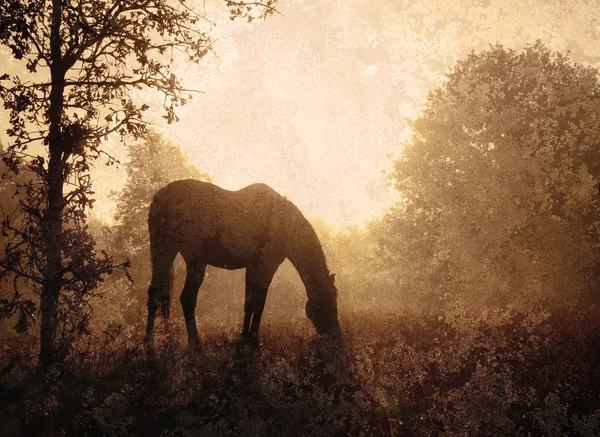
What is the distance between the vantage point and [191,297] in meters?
10.7

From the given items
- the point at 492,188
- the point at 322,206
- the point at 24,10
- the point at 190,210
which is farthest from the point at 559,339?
the point at 322,206

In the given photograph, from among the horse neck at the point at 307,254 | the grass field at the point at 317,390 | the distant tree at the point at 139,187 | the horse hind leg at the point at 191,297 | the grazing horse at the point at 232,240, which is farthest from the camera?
the distant tree at the point at 139,187

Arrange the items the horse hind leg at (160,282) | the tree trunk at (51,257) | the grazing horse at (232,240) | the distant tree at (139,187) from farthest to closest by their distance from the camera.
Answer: the distant tree at (139,187), the grazing horse at (232,240), the horse hind leg at (160,282), the tree trunk at (51,257)

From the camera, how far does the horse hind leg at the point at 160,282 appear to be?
10102 millimetres

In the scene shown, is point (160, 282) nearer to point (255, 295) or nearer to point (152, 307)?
point (152, 307)

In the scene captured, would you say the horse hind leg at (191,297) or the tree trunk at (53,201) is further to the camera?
the horse hind leg at (191,297)

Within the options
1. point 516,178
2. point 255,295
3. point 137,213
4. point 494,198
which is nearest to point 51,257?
point 255,295

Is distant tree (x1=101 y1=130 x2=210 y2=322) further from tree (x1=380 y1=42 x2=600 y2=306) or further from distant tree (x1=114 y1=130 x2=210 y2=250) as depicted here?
tree (x1=380 y1=42 x2=600 y2=306)

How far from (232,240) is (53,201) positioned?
173 inches

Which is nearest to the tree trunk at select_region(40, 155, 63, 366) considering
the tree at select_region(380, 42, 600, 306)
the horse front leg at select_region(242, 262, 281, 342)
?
the horse front leg at select_region(242, 262, 281, 342)

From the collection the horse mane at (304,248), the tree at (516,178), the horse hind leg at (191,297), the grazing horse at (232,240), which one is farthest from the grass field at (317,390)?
the tree at (516,178)

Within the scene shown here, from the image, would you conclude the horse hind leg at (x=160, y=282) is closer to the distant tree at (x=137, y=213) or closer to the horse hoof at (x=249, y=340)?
the horse hoof at (x=249, y=340)

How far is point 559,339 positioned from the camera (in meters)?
8.84

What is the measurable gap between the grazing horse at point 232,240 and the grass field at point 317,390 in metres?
1.54
